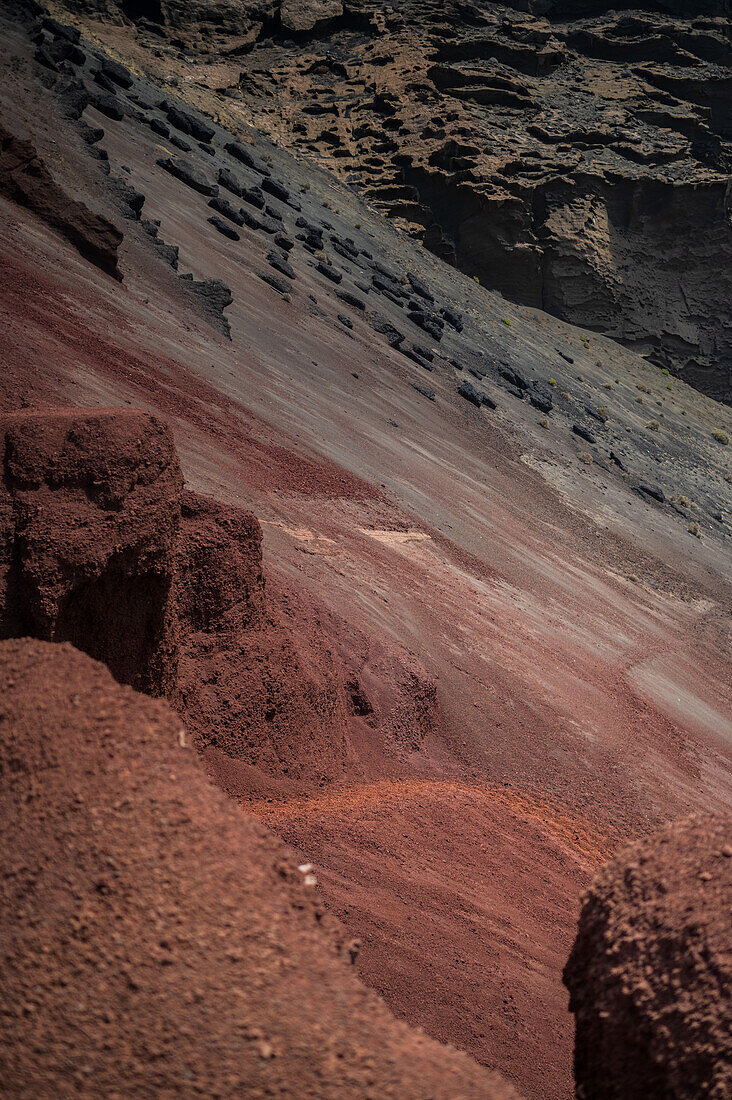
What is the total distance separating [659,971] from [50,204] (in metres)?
15.2

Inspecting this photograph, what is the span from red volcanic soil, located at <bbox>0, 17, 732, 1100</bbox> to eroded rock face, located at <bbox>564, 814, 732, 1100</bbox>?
1.51 m

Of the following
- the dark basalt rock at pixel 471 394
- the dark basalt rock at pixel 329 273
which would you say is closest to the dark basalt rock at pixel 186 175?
the dark basalt rock at pixel 329 273

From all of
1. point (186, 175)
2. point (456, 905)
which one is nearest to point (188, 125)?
point (186, 175)

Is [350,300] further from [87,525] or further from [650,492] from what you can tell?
[87,525]

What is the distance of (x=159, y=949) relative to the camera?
2238 mm

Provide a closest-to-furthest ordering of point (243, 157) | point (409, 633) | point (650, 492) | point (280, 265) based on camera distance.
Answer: point (409, 633), point (280, 265), point (650, 492), point (243, 157)

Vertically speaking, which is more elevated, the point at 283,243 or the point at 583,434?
the point at 283,243

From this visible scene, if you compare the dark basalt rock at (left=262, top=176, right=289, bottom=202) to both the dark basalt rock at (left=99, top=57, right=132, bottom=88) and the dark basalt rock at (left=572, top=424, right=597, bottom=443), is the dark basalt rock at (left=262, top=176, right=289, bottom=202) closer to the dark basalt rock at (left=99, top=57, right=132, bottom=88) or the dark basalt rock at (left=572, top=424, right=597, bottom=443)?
the dark basalt rock at (left=99, top=57, right=132, bottom=88)

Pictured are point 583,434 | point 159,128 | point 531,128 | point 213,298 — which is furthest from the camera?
point 531,128

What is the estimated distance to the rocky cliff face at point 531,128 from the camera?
41.5m

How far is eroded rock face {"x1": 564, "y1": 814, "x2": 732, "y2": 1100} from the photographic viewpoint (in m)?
2.52

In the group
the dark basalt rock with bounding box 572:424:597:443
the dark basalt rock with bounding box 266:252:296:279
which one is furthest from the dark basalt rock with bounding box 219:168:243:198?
the dark basalt rock with bounding box 572:424:597:443

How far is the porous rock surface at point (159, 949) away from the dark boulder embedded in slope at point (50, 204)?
13.6 meters

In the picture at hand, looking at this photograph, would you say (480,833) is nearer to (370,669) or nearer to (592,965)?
(370,669)
